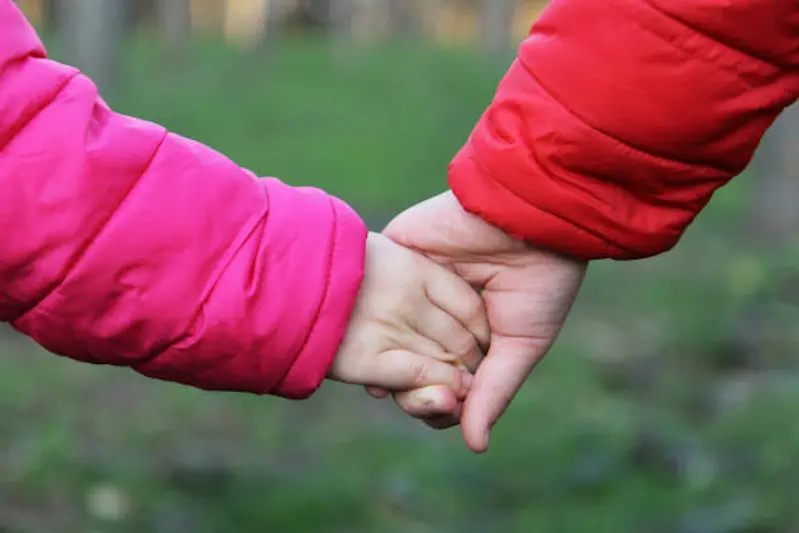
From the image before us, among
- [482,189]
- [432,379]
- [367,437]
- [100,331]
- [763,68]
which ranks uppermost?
[763,68]

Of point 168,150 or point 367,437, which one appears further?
point 367,437

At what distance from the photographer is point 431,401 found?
1738 millimetres

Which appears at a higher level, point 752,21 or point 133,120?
point 752,21

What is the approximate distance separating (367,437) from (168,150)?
5.87ft

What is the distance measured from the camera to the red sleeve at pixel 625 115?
1569 millimetres

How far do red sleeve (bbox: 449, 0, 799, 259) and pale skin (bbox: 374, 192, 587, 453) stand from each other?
77mm

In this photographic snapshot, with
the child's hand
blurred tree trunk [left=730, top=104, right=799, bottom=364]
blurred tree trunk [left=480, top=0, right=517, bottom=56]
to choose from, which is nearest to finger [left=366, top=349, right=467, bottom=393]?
the child's hand

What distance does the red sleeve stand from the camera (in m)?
1.57

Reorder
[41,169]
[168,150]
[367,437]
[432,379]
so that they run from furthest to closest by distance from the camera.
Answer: [367,437], [432,379], [168,150], [41,169]

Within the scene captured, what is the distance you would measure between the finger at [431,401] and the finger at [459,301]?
11 cm

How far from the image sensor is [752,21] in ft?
5.06

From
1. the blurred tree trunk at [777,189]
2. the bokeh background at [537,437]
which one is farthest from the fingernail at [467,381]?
the blurred tree trunk at [777,189]

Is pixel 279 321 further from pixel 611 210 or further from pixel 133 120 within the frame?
pixel 611 210

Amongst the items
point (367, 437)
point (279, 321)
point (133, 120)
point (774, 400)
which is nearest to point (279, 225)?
point (279, 321)
